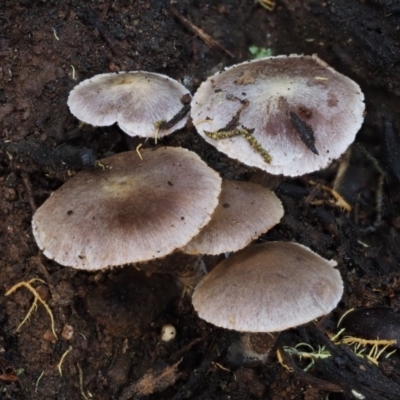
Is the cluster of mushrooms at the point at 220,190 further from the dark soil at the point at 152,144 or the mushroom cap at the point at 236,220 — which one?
the dark soil at the point at 152,144

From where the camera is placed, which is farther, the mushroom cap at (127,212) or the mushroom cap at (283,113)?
the mushroom cap at (283,113)

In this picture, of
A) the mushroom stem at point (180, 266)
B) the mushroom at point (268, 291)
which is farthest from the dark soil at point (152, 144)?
the mushroom at point (268, 291)

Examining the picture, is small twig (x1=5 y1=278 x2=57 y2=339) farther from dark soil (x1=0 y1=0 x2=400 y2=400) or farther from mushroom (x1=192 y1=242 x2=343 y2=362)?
mushroom (x1=192 y1=242 x2=343 y2=362)

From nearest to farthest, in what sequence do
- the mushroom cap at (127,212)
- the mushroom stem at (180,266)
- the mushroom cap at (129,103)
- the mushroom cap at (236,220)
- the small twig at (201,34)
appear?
the mushroom cap at (127,212) < the mushroom cap at (236,220) < the mushroom cap at (129,103) < the mushroom stem at (180,266) < the small twig at (201,34)

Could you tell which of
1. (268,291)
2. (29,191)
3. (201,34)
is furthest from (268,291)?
(201,34)

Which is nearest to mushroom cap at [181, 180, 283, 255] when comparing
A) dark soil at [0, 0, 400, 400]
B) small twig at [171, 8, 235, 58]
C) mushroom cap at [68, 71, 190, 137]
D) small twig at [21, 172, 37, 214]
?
mushroom cap at [68, 71, 190, 137]

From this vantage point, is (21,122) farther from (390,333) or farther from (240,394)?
(390,333)
